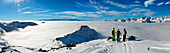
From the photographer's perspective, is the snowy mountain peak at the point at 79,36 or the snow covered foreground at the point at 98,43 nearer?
the snow covered foreground at the point at 98,43

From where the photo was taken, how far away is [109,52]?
9688mm

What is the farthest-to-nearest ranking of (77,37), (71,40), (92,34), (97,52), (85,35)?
1. (92,34)
2. (85,35)
3. (77,37)
4. (71,40)
5. (97,52)

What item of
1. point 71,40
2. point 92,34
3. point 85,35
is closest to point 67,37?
point 71,40

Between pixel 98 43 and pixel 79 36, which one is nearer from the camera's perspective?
pixel 98 43

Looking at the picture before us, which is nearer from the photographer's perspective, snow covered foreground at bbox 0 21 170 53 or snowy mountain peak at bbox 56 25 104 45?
snow covered foreground at bbox 0 21 170 53

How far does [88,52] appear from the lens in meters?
9.91

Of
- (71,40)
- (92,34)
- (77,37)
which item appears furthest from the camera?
(92,34)

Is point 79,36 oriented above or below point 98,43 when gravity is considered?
below

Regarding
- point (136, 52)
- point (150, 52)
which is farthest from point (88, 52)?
point (150, 52)

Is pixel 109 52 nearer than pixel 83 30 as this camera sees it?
Yes

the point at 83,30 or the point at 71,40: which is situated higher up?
the point at 83,30

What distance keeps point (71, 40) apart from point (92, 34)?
1382cm

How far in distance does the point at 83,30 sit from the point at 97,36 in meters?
9.01

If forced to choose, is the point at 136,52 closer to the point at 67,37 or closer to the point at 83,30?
the point at 67,37
